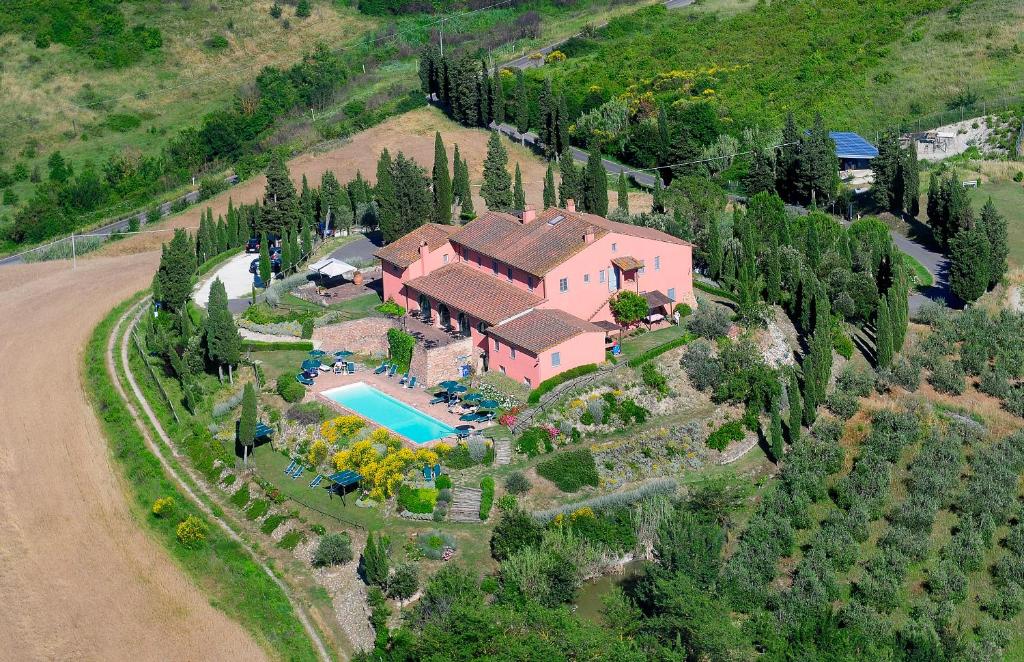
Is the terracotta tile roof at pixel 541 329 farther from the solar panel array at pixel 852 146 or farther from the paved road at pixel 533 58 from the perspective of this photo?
the paved road at pixel 533 58

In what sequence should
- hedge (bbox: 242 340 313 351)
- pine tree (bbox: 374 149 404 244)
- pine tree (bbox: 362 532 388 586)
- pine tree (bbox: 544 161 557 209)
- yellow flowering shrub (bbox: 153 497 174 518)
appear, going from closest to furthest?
pine tree (bbox: 362 532 388 586) → yellow flowering shrub (bbox: 153 497 174 518) → hedge (bbox: 242 340 313 351) → pine tree (bbox: 374 149 404 244) → pine tree (bbox: 544 161 557 209)

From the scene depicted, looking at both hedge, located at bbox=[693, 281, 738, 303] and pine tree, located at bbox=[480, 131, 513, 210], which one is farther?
pine tree, located at bbox=[480, 131, 513, 210]

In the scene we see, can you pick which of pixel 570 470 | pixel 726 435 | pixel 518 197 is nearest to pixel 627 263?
pixel 726 435

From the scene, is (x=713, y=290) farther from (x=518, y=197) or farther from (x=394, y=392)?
(x=394, y=392)

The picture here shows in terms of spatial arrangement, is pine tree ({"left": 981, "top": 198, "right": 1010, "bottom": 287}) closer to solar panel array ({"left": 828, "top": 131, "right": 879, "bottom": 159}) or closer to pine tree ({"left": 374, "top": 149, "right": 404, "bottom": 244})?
solar panel array ({"left": 828, "top": 131, "right": 879, "bottom": 159})

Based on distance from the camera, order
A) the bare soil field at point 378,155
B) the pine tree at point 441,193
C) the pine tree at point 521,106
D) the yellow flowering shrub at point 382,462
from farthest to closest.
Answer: the pine tree at point 521,106 < the bare soil field at point 378,155 < the pine tree at point 441,193 < the yellow flowering shrub at point 382,462

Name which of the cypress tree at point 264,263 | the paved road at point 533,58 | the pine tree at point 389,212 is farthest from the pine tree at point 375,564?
the paved road at point 533,58

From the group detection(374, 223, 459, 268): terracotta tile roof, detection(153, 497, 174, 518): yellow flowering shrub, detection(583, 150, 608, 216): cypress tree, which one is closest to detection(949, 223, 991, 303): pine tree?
detection(583, 150, 608, 216): cypress tree
